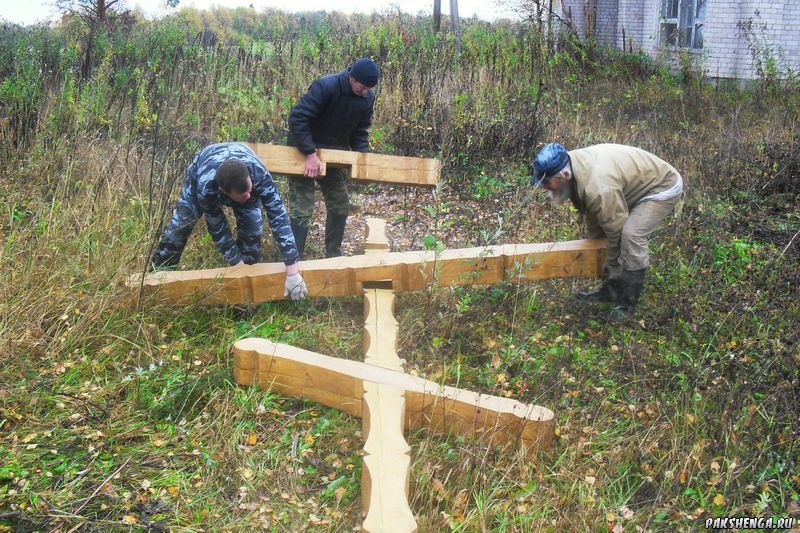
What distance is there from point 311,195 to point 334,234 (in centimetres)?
45

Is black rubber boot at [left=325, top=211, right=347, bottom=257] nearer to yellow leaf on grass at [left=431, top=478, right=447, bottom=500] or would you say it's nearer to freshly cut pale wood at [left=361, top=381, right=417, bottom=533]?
freshly cut pale wood at [left=361, top=381, right=417, bottom=533]

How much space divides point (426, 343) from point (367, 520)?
1889mm

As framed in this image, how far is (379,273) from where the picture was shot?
4199 mm

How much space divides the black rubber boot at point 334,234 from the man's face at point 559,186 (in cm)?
185

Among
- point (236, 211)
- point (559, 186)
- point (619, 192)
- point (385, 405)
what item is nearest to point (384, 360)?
point (385, 405)

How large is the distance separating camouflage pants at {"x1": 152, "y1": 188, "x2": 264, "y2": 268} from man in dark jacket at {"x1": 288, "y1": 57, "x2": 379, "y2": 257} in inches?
27.6

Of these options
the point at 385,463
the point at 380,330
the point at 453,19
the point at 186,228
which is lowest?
the point at 385,463

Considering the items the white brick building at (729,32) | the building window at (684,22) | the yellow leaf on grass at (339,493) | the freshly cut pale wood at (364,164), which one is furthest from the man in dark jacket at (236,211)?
the building window at (684,22)

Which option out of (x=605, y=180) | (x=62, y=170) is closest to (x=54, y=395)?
(x=62, y=170)

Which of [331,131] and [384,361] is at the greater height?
[331,131]

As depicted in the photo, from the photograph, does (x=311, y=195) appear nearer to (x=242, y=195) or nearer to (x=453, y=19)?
(x=242, y=195)

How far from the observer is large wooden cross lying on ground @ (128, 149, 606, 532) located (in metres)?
2.68

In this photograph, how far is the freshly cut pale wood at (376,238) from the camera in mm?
4719

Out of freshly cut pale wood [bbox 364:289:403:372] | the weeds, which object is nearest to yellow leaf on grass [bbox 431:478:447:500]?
the weeds
